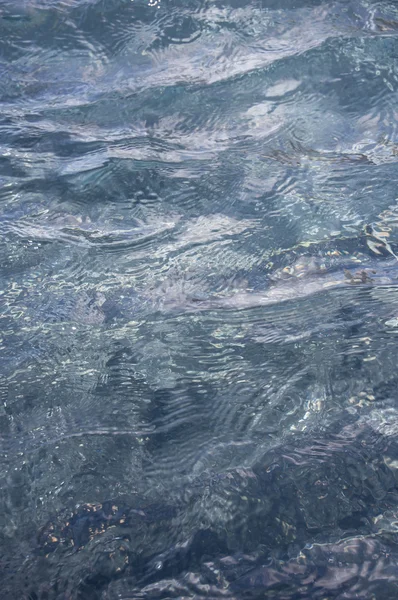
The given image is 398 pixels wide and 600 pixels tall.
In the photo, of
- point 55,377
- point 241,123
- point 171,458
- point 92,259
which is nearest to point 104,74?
point 241,123

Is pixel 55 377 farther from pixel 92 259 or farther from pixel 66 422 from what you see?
pixel 92 259

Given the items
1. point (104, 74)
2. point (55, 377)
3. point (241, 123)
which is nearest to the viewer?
point (55, 377)

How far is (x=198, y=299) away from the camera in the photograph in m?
1.82

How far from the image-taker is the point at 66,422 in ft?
4.90

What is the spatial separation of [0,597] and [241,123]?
205cm

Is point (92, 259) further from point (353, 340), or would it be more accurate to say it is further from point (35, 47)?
point (35, 47)

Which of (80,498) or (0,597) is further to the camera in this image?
(80,498)

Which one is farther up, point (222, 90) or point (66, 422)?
point (222, 90)

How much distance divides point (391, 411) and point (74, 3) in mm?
2797

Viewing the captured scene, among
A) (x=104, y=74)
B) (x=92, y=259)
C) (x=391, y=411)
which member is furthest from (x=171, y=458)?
(x=104, y=74)

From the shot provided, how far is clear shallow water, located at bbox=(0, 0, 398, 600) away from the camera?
1245mm

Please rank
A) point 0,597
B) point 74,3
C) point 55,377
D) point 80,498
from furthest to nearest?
point 74,3
point 55,377
point 80,498
point 0,597

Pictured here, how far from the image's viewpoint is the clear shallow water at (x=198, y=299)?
1.25 metres

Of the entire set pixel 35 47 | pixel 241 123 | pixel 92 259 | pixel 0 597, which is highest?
pixel 35 47
